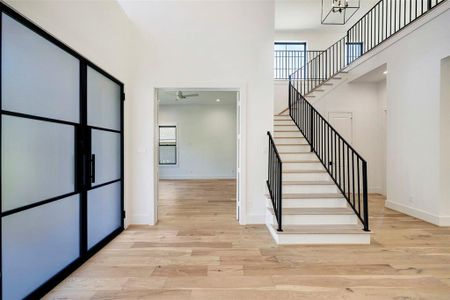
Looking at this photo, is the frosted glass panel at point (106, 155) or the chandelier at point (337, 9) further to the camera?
the chandelier at point (337, 9)

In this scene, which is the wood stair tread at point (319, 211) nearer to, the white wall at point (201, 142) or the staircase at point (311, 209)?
the staircase at point (311, 209)

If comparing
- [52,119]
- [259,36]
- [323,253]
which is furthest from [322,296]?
[259,36]

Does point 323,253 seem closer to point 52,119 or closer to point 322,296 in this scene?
point 322,296

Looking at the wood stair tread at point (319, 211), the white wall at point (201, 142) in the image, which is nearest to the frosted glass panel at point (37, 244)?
the wood stair tread at point (319, 211)

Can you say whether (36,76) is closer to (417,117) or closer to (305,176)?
(305,176)

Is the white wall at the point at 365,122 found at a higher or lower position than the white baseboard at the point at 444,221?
higher

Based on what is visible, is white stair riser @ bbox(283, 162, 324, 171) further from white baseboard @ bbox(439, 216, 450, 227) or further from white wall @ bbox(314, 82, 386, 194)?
white wall @ bbox(314, 82, 386, 194)


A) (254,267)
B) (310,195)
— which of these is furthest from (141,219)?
(310,195)

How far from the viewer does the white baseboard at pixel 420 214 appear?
12.5 ft

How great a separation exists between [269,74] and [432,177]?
10.6ft

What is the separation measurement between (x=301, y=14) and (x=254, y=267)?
7614 millimetres

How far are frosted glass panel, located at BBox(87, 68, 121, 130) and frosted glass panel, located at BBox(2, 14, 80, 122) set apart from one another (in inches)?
10.5

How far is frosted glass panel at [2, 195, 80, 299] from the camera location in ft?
5.62

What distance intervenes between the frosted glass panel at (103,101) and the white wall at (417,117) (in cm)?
512
